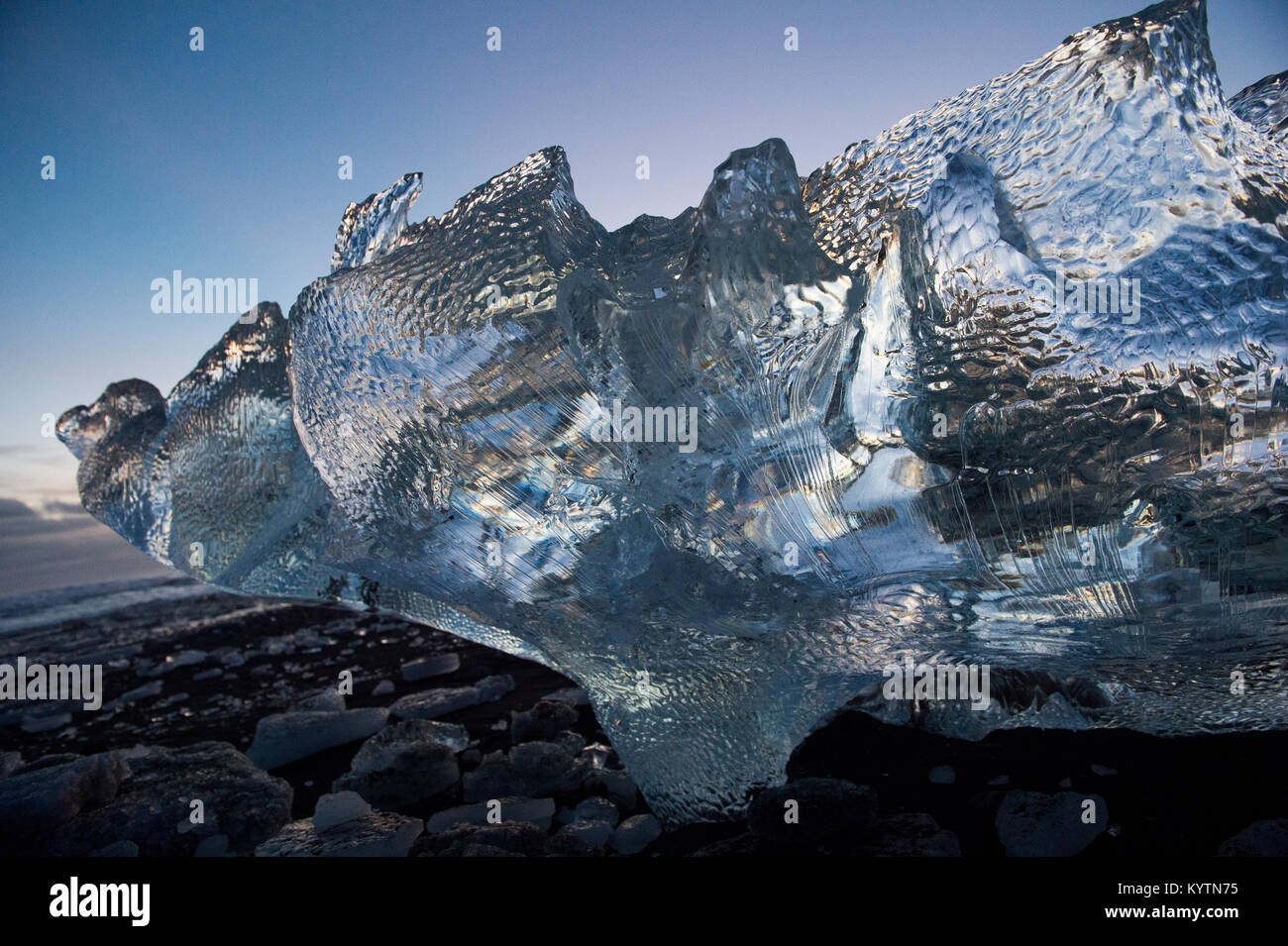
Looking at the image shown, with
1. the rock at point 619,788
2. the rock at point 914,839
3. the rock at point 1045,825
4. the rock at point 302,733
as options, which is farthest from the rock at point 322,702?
the rock at point 1045,825

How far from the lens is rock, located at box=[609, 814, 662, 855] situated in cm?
184

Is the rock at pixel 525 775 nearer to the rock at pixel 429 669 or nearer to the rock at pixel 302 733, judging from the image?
the rock at pixel 302 733

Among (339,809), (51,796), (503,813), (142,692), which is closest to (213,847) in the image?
(339,809)

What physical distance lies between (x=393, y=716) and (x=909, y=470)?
8.75ft

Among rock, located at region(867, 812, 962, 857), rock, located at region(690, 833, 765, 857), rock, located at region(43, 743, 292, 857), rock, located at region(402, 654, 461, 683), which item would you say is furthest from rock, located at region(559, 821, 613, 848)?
rock, located at region(402, 654, 461, 683)

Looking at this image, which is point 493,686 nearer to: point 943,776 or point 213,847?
point 213,847

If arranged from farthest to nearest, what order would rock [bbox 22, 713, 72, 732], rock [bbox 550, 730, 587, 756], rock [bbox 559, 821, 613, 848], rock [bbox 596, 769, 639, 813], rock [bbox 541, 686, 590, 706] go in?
1. rock [bbox 22, 713, 72, 732]
2. rock [bbox 541, 686, 590, 706]
3. rock [bbox 550, 730, 587, 756]
4. rock [bbox 596, 769, 639, 813]
5. rock [bbox 559, 821, 613, 848]

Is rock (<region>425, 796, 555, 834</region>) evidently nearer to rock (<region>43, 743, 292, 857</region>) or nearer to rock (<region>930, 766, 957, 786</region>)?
rock (<region>43, 743, 292, 857</region>)

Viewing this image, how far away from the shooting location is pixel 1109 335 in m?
1.38

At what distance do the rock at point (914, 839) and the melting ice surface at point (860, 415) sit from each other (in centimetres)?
Answer: 42

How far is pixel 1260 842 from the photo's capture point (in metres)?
1.43

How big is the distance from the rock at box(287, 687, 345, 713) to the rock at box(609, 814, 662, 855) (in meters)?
2.01
